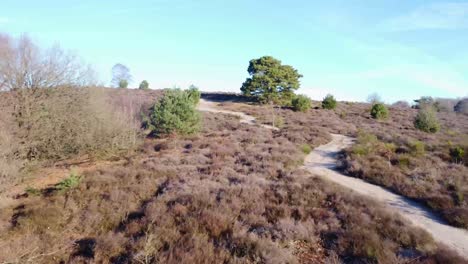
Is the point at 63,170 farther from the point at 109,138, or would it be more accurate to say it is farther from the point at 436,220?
the point at 436,220

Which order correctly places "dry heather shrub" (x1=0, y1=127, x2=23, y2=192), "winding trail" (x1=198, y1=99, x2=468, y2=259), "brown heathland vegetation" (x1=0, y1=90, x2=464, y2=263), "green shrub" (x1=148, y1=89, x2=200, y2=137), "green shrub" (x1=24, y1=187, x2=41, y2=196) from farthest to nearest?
"green shrub" (x1=148, y1=89, x2=200, y2=137) → "green shrub" (x1=24, y1=187, x2=41, y2=196) → "dry heather shrub" (x1=0, y1=127, x2=23, y2=192) → "winding trail" (x1=198, y1=99, x2=468, y2=259) → "brown heathland vegetation" (x1=0, y1=90, x2=464, y2=263)

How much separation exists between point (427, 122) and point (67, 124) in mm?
29120

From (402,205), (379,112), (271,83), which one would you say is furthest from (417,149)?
(271,83)

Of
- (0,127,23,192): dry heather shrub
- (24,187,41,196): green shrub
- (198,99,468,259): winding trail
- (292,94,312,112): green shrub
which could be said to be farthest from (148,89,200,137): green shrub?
(292,94,312,112): green shrub

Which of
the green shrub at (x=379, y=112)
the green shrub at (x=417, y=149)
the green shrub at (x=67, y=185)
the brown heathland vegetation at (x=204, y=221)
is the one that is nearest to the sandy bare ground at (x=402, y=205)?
the brown heathland vegetation at (x=204, y=221)

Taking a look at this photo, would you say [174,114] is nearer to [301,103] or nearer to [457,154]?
[457,154]

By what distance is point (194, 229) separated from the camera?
7.61m

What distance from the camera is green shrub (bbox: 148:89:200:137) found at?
19.6m

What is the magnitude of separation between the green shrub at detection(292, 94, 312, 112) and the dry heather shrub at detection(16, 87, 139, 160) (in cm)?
2877

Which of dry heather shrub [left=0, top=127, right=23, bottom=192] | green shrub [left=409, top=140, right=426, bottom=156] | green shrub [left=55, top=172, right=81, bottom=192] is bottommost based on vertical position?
green shrub [left=55, top=172, right=81, bottom=192]

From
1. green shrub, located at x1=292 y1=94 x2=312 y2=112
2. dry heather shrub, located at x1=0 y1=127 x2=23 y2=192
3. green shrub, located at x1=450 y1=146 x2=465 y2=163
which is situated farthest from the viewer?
green shrub, located at x1=292 y1=94 x2=312 y2=112

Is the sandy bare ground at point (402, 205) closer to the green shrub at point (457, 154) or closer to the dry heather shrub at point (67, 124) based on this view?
the green shrub at point (457, 154)

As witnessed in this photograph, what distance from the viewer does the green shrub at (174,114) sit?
64.2 feet

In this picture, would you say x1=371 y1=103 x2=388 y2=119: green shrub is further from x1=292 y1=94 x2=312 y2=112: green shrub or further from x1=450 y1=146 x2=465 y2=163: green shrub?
x1=450 y1=146 x2=465 y2=163: green shrub
